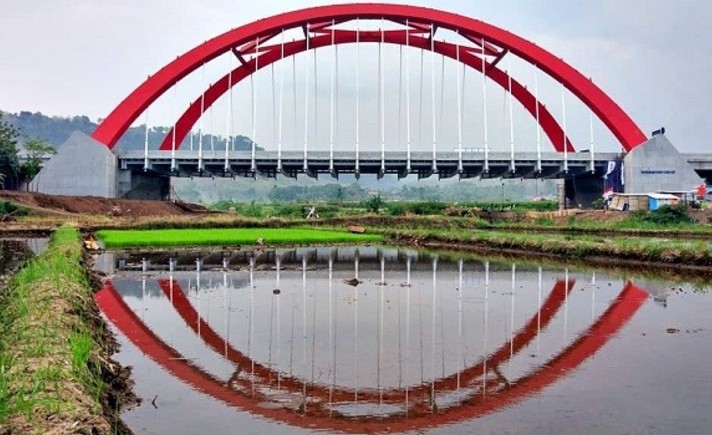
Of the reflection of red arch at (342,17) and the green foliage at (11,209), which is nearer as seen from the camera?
the green foliage at (11,209)

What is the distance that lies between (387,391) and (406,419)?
2.64ft

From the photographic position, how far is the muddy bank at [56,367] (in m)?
4.33

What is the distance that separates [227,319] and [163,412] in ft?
15.0

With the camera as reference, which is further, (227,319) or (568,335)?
(227,319)

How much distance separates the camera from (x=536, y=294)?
13.8 m

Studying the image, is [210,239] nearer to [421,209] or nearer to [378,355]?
[378,355]

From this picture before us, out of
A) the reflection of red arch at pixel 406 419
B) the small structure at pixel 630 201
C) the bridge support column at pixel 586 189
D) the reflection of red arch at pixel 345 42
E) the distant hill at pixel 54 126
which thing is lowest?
the reflection of red arch at pixel 406 419

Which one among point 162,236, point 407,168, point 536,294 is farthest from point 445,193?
point 536,294

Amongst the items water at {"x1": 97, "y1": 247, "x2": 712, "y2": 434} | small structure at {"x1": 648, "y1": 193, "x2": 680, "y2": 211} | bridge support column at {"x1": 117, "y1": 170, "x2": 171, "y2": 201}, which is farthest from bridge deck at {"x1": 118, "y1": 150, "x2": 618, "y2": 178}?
water at {"x1": 97, "y1": 247, "x2": 712, "y2": 434}

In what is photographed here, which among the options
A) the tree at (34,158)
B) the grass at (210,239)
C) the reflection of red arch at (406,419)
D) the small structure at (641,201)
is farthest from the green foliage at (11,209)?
the small structure at (641,201)

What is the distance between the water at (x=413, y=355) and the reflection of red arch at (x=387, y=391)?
0.10ft

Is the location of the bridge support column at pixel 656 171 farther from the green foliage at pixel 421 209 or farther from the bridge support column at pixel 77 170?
the bridge support column at pixel 77 170

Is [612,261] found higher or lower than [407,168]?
lower

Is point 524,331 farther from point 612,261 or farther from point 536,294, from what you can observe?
point 612,261
